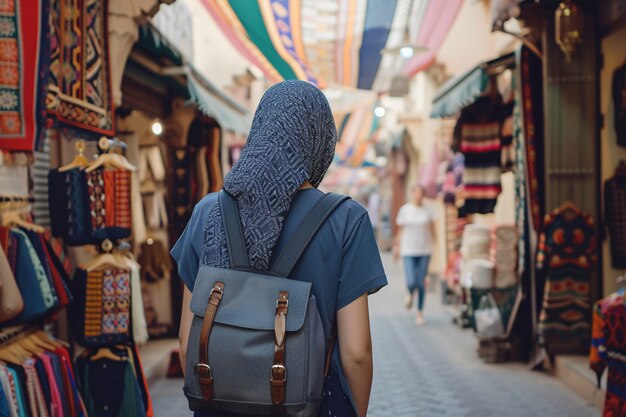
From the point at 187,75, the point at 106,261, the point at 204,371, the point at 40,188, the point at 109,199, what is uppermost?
the point at 187,75

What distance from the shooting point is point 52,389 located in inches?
152

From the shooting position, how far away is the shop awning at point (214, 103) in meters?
7.04

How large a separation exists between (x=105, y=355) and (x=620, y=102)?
475cm

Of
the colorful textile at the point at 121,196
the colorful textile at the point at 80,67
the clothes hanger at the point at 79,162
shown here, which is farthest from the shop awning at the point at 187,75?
the colorful textile at the point at 121,196

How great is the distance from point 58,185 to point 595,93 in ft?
15.8

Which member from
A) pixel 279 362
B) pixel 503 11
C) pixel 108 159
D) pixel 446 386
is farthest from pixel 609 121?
pixel 279 362

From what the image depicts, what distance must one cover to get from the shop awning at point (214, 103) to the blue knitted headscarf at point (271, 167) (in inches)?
191

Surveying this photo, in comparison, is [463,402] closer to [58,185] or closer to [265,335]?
[58,185]

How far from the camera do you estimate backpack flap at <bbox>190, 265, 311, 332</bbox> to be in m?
1.93

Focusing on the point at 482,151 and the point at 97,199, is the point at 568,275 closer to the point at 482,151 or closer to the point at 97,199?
the point at 482,151

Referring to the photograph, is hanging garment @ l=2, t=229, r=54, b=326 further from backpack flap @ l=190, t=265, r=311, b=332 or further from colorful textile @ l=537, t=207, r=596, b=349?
colorful textile @ l=537, t=207, r=596, b=349

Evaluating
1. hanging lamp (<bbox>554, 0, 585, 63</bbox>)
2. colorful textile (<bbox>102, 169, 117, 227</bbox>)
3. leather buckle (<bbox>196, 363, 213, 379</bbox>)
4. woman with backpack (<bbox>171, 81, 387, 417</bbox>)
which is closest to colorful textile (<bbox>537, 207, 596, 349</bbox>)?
hanging lamp (<bbox>554, 0, 585, 63</bbox>)

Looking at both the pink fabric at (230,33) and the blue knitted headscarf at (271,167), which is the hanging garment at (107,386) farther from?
the pink fabric at (230,33)

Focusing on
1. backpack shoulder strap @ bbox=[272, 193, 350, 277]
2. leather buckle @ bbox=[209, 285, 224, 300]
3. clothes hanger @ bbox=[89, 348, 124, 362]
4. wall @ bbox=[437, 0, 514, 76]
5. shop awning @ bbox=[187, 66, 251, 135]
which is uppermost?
wall @ bbox=[437, 0, 514, 76]
